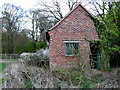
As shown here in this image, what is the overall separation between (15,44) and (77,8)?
2334cm

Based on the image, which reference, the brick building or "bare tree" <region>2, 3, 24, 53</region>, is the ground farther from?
"bare tree" <region>2, 3, 24, 53</region>

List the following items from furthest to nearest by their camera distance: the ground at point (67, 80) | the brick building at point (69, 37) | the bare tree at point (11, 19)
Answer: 1. the bare tree at point (11, 19)
2. the brick building at point (69, 37)
3. the ground at point (67, 80)

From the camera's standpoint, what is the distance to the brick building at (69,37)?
1262 cm

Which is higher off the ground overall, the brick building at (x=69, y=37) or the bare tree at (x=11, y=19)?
the bare tree at (x=11, y=19)

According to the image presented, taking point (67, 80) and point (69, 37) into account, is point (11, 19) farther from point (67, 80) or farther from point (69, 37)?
point (67, 80)

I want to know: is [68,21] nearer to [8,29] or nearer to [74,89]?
[74,89]

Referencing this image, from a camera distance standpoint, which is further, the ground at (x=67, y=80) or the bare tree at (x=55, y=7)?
the bare tree at (x=55, y=7)

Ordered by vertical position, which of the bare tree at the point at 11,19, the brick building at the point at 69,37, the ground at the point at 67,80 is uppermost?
the bare tree at the point at 11,19

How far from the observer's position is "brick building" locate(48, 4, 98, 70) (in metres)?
12.6

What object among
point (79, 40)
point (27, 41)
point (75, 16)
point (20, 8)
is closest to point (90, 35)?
point (79, 40)

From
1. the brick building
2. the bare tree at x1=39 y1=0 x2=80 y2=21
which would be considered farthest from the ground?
the bare tree at x1=39 y1=0 x2=80 y2=21

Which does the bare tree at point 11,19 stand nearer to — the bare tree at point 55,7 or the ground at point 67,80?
the bare tree at point 55,7

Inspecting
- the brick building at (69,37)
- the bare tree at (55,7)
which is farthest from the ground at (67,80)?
the bare tree at (55,7)

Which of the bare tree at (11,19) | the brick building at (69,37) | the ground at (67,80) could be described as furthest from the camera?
the bare tree at (11,19)
